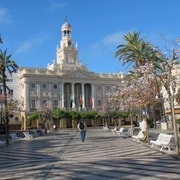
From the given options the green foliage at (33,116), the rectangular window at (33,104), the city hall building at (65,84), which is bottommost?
the green foliage at (33,116)

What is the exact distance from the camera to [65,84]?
315 ft

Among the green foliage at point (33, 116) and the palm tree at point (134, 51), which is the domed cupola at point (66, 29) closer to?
the green foliage at point (33, 116)

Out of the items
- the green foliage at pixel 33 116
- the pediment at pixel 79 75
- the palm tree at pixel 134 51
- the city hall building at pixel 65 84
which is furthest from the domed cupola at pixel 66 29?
the palm tree at pixel 134 51

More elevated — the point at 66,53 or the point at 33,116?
the point at 66,53

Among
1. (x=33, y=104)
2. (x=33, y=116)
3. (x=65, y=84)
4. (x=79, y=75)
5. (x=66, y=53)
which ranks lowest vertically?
(x=33, y=116)

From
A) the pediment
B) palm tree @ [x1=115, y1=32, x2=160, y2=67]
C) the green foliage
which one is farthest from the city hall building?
palm tree @ [x1=115, y1=32, x2=160, y2=67]

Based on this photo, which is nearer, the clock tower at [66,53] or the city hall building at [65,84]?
the city hall building at [65,84]

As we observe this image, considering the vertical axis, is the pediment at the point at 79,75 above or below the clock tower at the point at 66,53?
below

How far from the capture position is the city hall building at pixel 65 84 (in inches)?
3521

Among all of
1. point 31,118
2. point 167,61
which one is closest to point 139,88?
point 167,61

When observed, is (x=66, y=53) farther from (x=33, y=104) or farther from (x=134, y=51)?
(x=134, y=51)

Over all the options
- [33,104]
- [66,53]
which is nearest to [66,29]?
[66,53]

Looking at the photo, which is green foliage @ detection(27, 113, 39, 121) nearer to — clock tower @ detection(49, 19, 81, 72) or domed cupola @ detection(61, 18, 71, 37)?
clock tower @ detection(49, 19, 81, 72)

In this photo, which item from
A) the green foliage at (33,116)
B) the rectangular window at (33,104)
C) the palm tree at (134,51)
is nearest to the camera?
the palm tree at (134,51)
